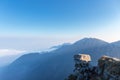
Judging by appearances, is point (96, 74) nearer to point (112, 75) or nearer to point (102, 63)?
point (102, 63)

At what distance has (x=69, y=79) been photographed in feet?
415

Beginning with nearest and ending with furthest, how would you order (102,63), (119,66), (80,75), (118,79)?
(118,79) → (119,66) → (102,63) → (80,75)

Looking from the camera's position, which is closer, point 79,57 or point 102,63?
point 102,63

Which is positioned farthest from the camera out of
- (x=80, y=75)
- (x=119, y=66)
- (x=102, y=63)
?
(x=80, y=75)

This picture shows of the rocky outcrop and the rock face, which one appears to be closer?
the rocky outcrop

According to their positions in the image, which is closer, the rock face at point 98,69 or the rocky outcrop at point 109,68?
the rocky outcrop at point 109,68

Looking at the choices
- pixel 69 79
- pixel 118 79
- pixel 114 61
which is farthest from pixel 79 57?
pixel 118 79

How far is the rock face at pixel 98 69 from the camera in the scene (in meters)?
102

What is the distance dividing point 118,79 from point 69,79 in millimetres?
36866

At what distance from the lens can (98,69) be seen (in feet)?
375

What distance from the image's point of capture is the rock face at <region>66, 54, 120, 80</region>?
335 ft

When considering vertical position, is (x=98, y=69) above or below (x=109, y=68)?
below

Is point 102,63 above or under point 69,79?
above

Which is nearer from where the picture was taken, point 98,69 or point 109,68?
point 109,68
